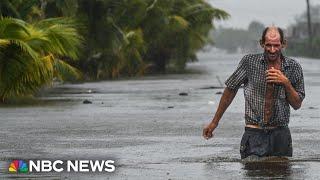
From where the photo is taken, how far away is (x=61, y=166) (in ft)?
31.0

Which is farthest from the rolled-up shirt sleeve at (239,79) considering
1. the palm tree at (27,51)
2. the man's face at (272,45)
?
the palm tree at (27,51)

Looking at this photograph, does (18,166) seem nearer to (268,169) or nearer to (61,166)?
(61,166)

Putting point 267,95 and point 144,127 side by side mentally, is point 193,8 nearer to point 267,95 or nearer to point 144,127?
point 144,127

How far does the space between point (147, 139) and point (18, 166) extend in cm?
373

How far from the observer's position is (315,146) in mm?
11625

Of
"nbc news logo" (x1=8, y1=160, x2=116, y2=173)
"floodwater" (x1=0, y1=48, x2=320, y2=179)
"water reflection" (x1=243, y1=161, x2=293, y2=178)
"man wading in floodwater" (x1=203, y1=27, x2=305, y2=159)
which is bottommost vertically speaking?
"floodwater" (x1=0, y1=48, x2=320, y2=179)

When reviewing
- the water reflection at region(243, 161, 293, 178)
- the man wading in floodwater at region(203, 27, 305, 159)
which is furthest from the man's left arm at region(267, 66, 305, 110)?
the water reflection at region(243, 161, 293, 178)

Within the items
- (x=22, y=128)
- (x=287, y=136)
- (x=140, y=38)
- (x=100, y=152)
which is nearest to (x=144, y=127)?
(x=22, y=128)

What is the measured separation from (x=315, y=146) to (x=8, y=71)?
958 cm

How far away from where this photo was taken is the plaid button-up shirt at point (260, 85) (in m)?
7.73

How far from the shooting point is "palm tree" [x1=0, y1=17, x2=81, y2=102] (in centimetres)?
1930

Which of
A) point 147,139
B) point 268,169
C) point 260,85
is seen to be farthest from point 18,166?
point 147,139

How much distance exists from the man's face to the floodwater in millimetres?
1148

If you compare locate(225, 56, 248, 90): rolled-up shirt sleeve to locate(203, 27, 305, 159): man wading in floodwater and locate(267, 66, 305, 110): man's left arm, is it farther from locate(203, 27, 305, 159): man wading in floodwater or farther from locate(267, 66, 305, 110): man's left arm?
locate(267, 66, 305, 110): man's left arm
